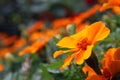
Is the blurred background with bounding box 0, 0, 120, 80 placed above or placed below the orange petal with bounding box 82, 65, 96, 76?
below

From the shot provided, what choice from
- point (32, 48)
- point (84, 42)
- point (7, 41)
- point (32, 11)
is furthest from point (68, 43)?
point (32, 11)

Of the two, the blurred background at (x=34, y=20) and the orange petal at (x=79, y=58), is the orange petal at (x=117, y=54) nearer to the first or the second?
the orange petal at (x=79, y=58)

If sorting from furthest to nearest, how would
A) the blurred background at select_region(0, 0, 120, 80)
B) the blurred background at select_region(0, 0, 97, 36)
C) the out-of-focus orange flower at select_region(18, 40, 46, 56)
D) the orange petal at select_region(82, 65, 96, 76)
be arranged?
the blurred background at select_region(0, 0, 97, 36) → the blurred background at select_region(0, 0, 120, 80) → the out-of-focus orange flower at select_region(18, 40, 46, 56) → the orange petal at select_region(82, 65, 96, 76)

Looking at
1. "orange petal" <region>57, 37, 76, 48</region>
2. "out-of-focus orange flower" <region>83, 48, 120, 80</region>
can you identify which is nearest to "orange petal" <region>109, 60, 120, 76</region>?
"out-of-focus orange flower" <region>83, 48, 120, 80</region>

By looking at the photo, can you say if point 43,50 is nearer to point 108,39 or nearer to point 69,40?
point 108,39

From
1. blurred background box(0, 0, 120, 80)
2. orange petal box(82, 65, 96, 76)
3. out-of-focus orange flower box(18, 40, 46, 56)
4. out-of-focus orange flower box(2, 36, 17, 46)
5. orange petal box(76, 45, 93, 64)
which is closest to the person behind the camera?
orange petal box(76, 45, 93, 64)

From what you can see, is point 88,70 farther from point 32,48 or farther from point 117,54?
point 32,48

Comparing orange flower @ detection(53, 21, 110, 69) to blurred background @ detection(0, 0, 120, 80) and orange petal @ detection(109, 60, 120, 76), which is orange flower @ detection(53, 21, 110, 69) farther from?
blurred background @ detection(0, 0, 120, 80)
